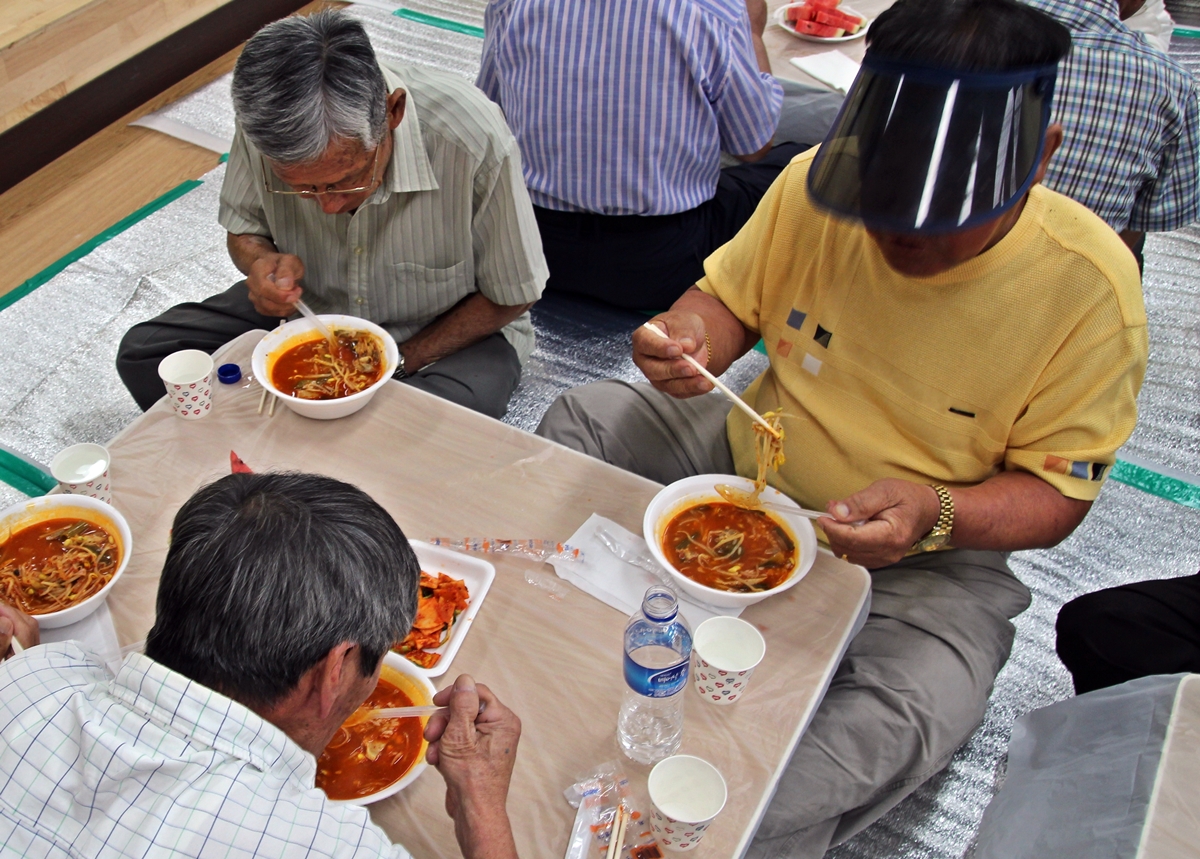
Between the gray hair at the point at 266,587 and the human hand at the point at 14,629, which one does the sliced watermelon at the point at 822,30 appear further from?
the human hand at the point at 14,629

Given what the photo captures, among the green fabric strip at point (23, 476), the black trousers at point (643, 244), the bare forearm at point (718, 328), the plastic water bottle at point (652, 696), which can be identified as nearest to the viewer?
the plastic water bottle at point (652, 696)

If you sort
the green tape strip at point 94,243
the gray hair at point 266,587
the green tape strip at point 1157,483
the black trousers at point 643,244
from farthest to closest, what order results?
the green tape strip at point 94,243 < the black trousers at point 643,244 < the green tape strip at point 1157,483 < the gray hair at point 266,587

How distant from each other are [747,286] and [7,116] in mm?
3782

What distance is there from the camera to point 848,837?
2.04m

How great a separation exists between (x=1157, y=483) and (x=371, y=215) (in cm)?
266

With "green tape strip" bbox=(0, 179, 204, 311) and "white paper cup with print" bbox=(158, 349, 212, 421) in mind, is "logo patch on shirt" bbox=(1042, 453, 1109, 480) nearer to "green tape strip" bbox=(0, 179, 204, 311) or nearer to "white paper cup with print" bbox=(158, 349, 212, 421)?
"white paper cup with print" bbox=(158, 349, 212, 421)

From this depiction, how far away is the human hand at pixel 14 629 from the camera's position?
1.48 m

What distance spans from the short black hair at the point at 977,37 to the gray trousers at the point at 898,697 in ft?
3.05

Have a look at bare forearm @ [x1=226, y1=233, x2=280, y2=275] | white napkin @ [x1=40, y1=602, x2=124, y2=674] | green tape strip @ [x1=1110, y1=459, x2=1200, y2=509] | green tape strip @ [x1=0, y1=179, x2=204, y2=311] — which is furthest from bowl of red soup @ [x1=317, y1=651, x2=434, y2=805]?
green tape strip @ [x1=0, y1=179, x2=204, y2=311]

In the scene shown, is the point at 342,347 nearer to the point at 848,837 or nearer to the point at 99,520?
the point at 99,520

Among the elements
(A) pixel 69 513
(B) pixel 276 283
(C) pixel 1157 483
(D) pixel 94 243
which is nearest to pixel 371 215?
(B) pixel 276 283

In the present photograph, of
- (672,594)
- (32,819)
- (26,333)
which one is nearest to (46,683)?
(32,819)

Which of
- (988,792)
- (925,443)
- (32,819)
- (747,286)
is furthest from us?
(988,792)

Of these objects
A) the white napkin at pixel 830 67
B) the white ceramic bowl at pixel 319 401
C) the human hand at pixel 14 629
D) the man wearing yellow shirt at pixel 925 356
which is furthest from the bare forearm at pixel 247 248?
the white napkin at pixel 830 67
